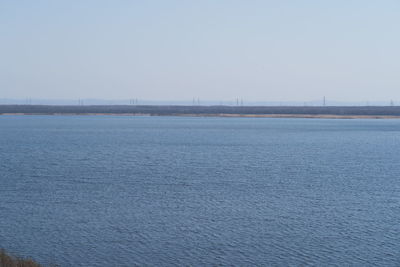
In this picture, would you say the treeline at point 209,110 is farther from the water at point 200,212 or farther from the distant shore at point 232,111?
the water at point 200,212

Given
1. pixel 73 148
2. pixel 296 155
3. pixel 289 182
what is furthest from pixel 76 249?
pixel 73 148

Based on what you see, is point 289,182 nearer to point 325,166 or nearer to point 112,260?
point 325,166

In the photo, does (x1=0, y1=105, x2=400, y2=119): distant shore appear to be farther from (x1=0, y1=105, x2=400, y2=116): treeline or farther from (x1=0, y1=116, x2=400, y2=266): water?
(x1=0, y1=116, x2=400, y2=266): water

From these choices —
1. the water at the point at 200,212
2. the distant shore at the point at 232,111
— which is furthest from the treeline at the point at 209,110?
the water at the point at 200,212

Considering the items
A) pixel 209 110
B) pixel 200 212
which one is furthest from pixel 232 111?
pixel 200 212

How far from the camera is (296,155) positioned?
4709 cm

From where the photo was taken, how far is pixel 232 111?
185 meters

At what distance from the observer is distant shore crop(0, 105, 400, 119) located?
166000 millimetres

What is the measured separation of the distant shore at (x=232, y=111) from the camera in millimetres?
166000

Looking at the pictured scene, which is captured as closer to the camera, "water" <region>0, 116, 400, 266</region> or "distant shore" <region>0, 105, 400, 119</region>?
"water" <region>0, 116, 400, 266</region>

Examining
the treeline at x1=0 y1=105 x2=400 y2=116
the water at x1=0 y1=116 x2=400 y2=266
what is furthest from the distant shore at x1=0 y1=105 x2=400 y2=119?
the water at x1=0 y1=116 x2=400 y2=266

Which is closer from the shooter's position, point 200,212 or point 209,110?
point 200,212

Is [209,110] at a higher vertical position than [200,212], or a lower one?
higher

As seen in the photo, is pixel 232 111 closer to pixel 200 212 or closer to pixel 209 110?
pixel 209 110
